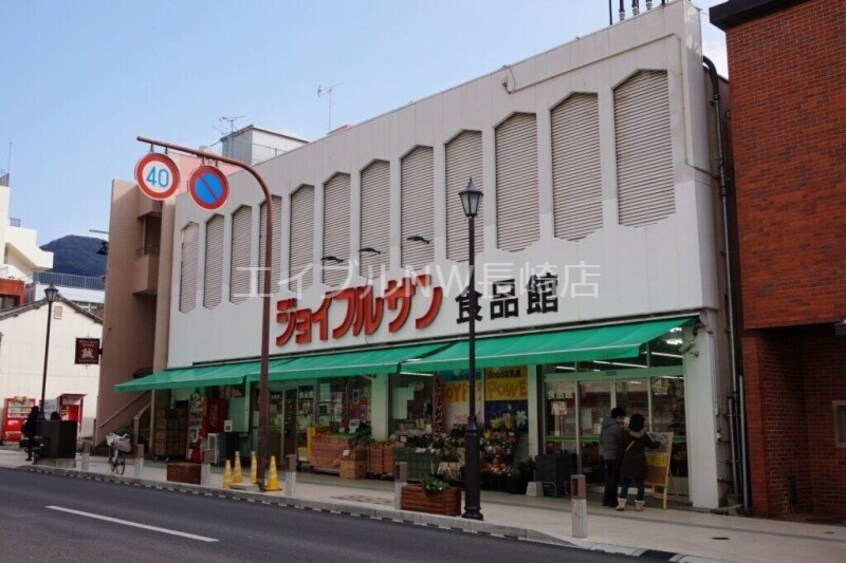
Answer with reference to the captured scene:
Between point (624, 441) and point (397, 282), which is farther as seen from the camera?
point (397, 282)

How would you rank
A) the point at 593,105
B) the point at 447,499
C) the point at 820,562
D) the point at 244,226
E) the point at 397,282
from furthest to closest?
the point at 244,226
the point at 397,282
the point at 593,105
the point at 447,499
the point at 820,562

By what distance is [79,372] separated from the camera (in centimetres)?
4569

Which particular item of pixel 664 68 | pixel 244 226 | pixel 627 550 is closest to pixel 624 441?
pixel 627 550

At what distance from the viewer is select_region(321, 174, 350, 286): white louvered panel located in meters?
22.9

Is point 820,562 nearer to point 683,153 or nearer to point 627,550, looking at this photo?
point 627,550

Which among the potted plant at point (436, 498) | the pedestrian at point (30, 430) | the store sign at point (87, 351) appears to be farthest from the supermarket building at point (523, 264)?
the store sign at point (87, 351)

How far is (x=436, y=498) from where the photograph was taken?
45.1 feet

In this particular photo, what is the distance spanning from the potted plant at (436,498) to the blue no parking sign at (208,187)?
9.10m

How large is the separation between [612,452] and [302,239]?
12.2m

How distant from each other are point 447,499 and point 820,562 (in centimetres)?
561

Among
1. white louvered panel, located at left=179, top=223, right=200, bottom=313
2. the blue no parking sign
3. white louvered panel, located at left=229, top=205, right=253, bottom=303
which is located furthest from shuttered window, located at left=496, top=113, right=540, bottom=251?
white louvered panel, located at left=179, top=223, right=200, bottom=313

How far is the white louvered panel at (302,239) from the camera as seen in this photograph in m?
24.0

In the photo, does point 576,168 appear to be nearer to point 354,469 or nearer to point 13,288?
point 354,469

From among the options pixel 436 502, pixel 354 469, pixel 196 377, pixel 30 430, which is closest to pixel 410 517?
pixel 436 502
